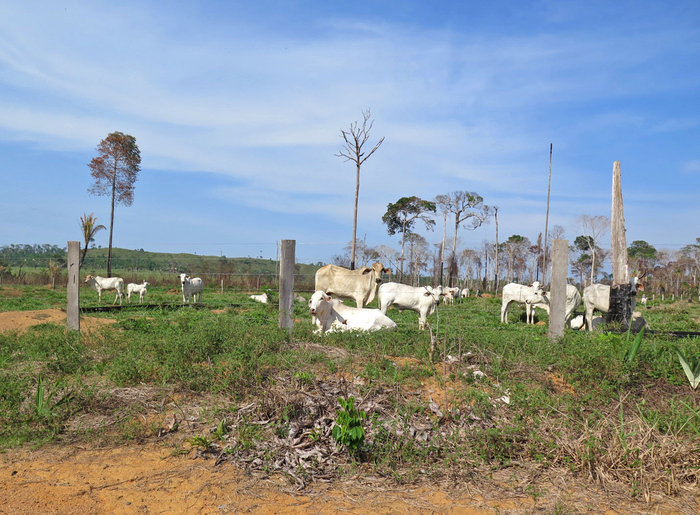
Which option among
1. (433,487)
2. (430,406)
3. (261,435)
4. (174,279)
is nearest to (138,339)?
(261,435)

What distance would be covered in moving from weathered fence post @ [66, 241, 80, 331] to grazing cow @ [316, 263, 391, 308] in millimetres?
5818

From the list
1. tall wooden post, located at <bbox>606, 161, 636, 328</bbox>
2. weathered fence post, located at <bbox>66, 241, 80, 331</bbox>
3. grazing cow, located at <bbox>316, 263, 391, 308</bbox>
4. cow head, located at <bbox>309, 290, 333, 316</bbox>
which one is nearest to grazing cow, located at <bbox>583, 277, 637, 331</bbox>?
tall wooden post, located at <bbox>606, 161, 636, 328</bbox>

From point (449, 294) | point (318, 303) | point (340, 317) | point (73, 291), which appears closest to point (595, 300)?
point (449, 294)

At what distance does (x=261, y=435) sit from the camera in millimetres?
4770

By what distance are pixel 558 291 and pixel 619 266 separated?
288 cm

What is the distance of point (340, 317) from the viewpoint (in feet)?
30.0

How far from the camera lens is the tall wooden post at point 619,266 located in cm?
964

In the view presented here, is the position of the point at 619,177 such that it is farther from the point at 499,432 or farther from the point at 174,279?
the point at 174,279

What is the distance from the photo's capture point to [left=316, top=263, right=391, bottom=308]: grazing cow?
43.4 ft

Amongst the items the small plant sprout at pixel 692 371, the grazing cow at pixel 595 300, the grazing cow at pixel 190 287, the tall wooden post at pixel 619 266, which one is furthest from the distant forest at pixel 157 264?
the small plant sprout at pixel 692 371

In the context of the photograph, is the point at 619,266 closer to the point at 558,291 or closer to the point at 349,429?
the point at 558,291

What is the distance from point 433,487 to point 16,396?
174 inches

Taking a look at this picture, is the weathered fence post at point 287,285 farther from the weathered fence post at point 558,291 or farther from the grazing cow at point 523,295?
the grazing cow at point 523,295

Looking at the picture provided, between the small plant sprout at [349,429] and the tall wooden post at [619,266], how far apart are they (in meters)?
6.95
